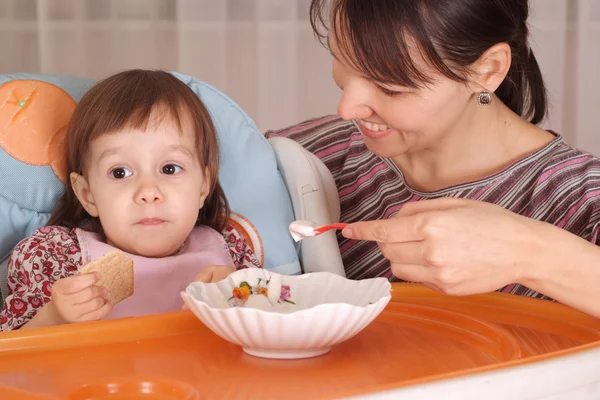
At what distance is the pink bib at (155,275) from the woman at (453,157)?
0.33 metres

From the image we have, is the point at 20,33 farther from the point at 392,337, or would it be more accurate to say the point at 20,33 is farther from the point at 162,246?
the point at 392,337

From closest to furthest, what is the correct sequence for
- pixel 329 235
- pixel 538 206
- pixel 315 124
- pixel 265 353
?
pixel 265 353 < pixel 538 206 < pixel 329 235 < pixel 315 124

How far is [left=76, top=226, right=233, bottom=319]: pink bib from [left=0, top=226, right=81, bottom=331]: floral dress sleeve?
1.1 inches

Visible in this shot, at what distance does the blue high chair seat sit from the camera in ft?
4.67

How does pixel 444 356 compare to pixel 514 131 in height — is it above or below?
below

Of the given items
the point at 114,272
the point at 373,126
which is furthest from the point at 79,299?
the point at 373,126

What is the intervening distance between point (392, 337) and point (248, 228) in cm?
53

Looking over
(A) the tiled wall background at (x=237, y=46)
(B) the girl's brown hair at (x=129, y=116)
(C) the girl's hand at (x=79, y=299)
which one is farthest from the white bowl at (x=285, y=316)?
(A) the tiled wall background at (x=237, y=46)

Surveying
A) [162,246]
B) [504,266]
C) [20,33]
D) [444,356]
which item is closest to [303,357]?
[444,356]

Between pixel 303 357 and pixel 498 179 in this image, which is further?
pixel 498 179

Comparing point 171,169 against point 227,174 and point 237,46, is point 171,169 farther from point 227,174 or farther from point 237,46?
point 237,46

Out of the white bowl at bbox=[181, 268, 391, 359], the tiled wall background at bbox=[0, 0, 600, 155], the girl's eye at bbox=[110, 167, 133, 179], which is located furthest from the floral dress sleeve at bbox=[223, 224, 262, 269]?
the tiled wall background at bbox=[0, 0, 600, 155]

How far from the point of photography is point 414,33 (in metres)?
1.23

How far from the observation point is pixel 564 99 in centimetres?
285
